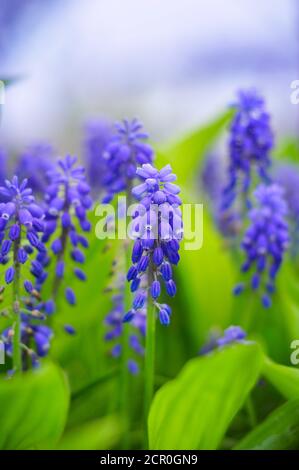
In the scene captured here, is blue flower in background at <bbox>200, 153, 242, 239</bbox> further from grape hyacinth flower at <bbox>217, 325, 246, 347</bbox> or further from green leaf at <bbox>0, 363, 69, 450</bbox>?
green leaf at <bbox>0, 363, 69, 450</bbox>

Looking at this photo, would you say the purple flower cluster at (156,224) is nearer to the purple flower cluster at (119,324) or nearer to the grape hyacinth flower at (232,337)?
the grape hyacinth flower at (232,337)

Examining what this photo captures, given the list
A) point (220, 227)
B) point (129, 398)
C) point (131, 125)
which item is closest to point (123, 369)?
point (129, 398)

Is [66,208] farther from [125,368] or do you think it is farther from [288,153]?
[288,153]

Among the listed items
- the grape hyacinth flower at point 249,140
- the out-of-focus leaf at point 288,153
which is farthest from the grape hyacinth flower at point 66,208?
the out-of-focus leaf at point 288,153

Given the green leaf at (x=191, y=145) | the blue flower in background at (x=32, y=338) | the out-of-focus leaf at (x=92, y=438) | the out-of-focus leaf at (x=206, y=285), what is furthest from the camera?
the green leaf at (x=191, y=145)

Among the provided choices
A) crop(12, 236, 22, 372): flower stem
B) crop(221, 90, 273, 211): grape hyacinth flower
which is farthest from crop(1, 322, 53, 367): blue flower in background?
crop(221, 90, 273, 211): grape hyacinth flower

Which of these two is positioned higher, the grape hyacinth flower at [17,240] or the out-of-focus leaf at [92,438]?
the grape hyacinth flower at [17,240]
